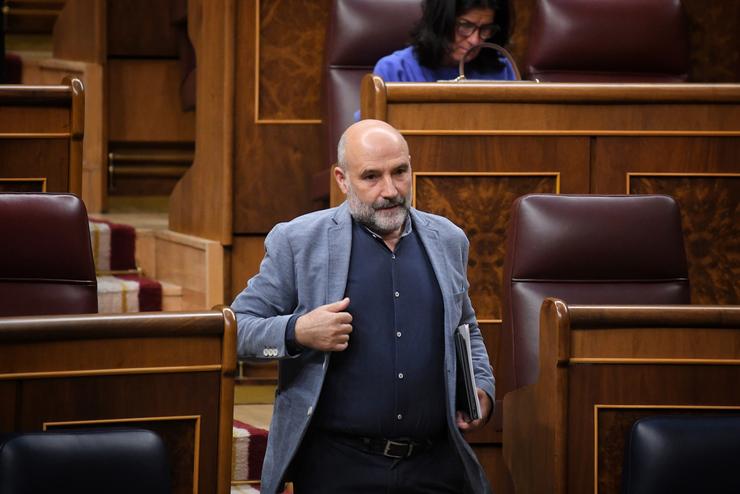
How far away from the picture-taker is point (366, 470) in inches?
39.1

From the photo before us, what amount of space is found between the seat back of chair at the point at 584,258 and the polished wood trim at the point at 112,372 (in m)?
0.34

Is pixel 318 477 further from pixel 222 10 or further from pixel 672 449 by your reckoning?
pixel 222 10

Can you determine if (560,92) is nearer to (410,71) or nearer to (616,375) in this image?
(410,71)

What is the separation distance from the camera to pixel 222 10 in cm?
176

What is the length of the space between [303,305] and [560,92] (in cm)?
50

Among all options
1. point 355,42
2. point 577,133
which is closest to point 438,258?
point 577,133

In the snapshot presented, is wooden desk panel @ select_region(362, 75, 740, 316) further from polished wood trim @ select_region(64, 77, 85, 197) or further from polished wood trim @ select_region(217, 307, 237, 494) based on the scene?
polished wood trim @ select_region(217, 307, 237, 494)

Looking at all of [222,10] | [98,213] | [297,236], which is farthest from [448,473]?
[98,213]

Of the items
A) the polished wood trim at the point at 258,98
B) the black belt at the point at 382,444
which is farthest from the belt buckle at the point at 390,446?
the polished wood trim at the point at 258,98

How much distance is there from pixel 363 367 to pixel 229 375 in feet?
0.36

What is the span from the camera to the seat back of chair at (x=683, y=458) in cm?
95

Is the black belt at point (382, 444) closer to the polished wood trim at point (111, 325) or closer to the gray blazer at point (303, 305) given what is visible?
the gray blazer at point (303, 305)

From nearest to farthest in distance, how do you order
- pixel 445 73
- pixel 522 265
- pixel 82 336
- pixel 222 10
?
pixel 82 336 → pixel 522 265 → pixel 445 73 → pixel 222 10

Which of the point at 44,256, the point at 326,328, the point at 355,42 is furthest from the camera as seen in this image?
the point at 355,42
